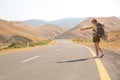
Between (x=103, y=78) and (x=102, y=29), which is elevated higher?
(x=102, y=29)

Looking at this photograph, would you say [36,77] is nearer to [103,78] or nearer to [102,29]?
[103,78]

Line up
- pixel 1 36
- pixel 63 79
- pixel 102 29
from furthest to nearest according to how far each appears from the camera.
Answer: pixel 1 36, pixel 102 29, pixel 63 79

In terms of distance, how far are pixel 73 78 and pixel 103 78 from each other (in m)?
0.83

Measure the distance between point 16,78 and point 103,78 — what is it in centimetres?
239

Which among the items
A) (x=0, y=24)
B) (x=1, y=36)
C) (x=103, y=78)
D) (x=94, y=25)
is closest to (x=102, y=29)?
(x=94, y=25)

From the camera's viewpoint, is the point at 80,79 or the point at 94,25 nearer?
the point at 80,79

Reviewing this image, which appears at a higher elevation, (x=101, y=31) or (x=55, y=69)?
(x=101, y=31)

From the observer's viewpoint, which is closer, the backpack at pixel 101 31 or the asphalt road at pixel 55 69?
the asphalt road at pixel 55 69

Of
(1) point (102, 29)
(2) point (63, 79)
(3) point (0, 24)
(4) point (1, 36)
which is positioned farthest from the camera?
(3) point (0, 24)

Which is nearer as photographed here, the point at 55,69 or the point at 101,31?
the point at 55,69

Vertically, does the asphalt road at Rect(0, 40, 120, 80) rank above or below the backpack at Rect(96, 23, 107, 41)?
below

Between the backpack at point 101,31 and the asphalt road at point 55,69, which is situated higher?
the backpack at point 101,31

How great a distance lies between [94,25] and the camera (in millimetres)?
15430

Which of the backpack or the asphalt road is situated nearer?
the asphalt road
